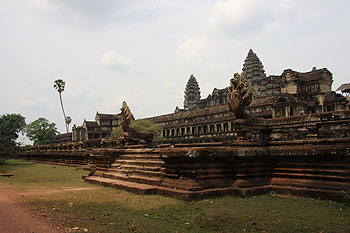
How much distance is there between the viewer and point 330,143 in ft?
23.6

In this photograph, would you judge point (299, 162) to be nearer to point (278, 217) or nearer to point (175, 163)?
point (278, 217)

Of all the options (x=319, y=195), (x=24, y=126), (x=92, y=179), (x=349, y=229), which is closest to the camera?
(x=349, y=229)

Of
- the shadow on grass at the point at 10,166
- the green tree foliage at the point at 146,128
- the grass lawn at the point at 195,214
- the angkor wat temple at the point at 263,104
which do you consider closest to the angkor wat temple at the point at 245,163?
the grass lawn at the point at 195,214

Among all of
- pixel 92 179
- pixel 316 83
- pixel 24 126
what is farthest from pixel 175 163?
pixel 24 126

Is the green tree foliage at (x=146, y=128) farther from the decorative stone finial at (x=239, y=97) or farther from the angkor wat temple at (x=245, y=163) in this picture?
the decorative stone finial at (x=239, y=97)

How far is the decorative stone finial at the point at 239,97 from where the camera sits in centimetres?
867

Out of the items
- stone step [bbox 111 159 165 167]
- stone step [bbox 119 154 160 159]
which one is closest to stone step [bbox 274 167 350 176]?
stone step [bbox 111 159 165 167]

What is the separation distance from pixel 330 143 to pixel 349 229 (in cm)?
295

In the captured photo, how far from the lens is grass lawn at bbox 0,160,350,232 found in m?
4.95

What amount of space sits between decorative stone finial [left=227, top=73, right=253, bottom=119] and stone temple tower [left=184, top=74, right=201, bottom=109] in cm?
8968

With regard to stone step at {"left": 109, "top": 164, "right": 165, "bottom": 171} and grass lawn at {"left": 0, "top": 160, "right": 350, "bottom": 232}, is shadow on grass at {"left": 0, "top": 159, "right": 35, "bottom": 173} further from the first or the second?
grass lawn at {"left": 0, "top": 160, "right": 350, "bottom": 232}

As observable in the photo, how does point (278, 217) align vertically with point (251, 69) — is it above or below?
below

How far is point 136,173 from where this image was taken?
33.8 feet

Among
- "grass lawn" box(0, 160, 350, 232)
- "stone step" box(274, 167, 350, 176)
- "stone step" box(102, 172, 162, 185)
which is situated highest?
"stone step" box(274, 167, 350, 176)
